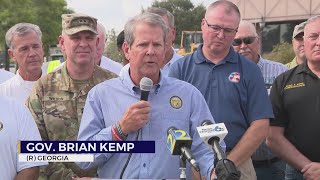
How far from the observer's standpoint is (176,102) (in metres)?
3.30

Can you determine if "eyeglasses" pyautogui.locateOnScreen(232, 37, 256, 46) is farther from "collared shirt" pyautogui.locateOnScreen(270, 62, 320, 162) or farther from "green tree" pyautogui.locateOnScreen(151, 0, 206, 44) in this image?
"green tree" pyautogui.locateOnScreen(151, 0, 206, 44)

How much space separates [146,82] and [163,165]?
539 millimetres

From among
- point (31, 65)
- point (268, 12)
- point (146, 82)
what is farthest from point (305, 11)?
point (146, 82)

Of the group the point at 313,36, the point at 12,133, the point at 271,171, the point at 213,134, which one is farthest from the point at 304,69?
the point at 12,133

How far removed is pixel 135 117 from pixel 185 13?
5713 centimetres

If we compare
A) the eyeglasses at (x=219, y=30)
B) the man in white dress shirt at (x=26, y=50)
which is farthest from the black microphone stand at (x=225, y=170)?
the man in white dress shirt at (x=26, y=50)

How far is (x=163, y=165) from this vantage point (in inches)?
124

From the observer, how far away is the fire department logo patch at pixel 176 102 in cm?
329

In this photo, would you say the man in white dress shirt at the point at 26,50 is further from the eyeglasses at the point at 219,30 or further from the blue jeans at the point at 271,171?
the blue jeans at the point at 271,171

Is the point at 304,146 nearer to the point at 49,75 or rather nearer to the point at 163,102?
the point at 163,102

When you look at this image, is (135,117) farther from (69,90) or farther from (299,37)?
(299,37)

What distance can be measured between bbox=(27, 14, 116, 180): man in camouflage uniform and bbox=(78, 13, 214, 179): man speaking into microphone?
0.70 metres

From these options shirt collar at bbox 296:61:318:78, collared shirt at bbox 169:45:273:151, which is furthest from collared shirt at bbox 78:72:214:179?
shirt collar at bbox 296:61:318:78

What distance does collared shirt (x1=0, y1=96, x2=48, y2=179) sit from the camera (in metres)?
3.15
